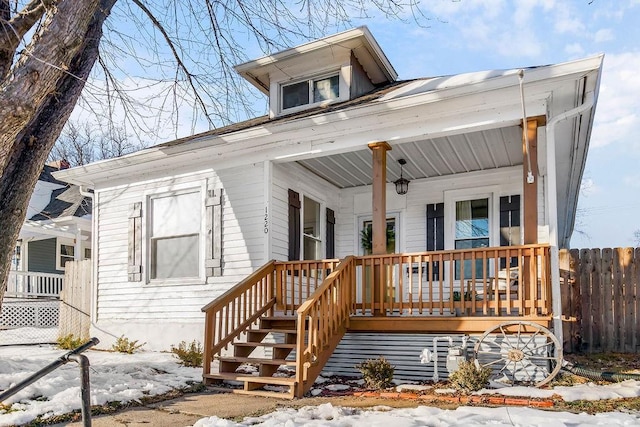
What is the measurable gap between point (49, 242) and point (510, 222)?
1452 centimetres

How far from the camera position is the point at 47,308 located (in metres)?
13.7

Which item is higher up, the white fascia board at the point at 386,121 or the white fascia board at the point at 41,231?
the white fascia board at the point at 386,121

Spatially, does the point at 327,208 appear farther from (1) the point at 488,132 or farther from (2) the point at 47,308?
(2) the point at 47,308

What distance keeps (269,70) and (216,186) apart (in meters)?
2.47

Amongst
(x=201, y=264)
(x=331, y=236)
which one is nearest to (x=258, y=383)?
(x=201, y=264)

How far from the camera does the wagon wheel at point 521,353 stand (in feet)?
17.4

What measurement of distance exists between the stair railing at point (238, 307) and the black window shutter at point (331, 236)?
6.83ft

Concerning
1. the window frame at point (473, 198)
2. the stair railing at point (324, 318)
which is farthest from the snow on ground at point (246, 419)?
the window frame at point (473, 198)

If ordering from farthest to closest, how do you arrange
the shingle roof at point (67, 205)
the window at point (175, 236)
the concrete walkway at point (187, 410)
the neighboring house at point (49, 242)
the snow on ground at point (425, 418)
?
1. the shingle roof at point (67, 205)
2. the neighboring house at point (49, 242)
3. the window at point (175, 236)
4. the concrete walkway at point (187, 410)
5. the snow on ground at point (425, 418)

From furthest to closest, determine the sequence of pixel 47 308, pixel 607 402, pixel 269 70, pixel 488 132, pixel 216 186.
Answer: pixel 47 308 → pixel 269 70 → pixel 216 186 → pixel 488 132 → pixel 607 402

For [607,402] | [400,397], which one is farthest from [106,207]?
[607,402]

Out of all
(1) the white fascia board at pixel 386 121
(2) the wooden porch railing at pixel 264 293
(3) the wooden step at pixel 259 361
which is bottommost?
(3) the wooden step at pixel 259 361

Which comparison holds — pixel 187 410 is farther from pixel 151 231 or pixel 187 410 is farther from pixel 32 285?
pixel 32 285

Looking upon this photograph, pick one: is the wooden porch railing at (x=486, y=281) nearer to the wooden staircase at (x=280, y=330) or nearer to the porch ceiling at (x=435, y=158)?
the wooden staircase at (x=280, y=330)
